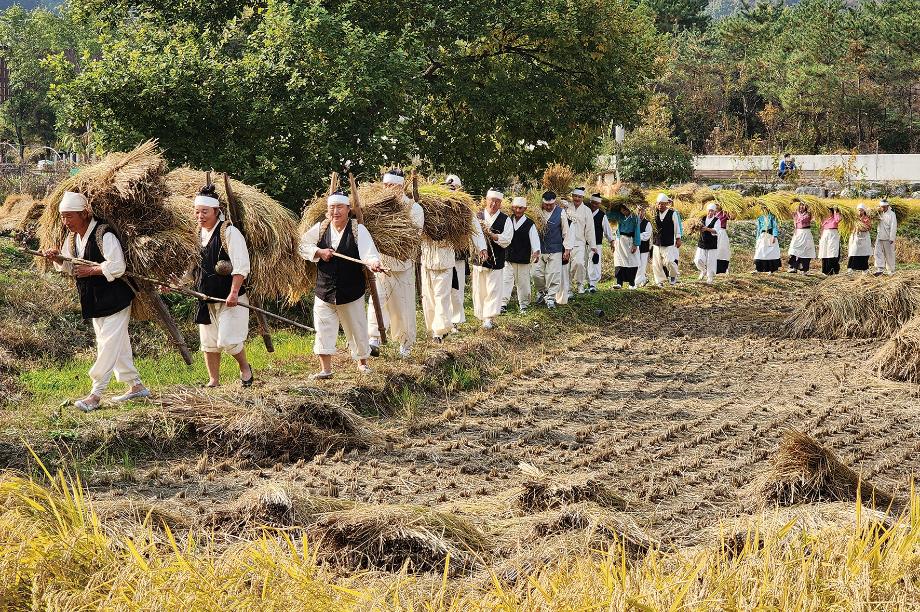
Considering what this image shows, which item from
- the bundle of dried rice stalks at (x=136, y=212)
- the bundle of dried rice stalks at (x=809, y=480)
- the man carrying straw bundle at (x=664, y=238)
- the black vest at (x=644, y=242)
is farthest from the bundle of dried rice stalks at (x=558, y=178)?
the bundle of dried rice stalks at (x=809, y=480)

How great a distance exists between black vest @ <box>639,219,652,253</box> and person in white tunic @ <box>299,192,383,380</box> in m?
9.38

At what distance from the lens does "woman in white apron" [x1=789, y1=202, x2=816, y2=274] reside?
22609 mm

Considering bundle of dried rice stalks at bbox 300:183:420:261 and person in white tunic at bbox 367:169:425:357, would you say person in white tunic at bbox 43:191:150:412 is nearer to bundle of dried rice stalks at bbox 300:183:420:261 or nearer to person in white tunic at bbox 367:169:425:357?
bundle of dried rice stalks at bbox 300:183:420:261

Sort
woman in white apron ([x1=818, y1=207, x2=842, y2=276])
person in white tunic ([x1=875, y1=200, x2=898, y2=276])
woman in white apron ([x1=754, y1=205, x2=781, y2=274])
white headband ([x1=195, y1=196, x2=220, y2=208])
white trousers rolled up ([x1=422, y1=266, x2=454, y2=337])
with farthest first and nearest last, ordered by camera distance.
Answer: woman in white apron ([x1=754, y1=205, x2=781, y2=274]) → woman in white apron ([x1=818, y1=207, x2=842, y2=276]) → person in white tunic ([x1=875, y1=200, x2=898, y2=276]) → white trousers rolled up ([x1=422, y1=266, x2=454, y2=337]) → white headband ([x1=195, y1=196, x2=220, y2=208])

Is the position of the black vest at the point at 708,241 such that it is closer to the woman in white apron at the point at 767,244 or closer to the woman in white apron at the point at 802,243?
the woman in white apron at the point at 767,244

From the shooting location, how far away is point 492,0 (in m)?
16.6

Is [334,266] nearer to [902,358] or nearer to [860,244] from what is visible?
[902,358]

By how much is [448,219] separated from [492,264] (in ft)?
5.22

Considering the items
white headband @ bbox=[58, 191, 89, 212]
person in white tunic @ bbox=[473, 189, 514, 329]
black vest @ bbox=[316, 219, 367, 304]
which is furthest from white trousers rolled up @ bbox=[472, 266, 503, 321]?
white headband @ bbox=[58, 191, 89, 212]

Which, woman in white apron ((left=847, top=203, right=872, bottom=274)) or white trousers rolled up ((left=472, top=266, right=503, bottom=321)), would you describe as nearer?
white trousers rolled up ((left=472, top=266, right=503, bottom=321))

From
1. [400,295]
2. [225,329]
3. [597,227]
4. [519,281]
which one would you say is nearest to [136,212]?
[225,329]

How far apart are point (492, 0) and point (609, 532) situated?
40.8 ft

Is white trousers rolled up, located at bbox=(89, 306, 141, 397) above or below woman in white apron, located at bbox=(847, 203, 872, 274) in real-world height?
above

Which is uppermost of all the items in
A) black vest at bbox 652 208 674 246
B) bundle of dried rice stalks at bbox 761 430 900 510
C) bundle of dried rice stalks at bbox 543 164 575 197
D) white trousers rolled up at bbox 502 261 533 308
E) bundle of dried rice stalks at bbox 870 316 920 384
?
bundle of dried rice stalks at bbox 543 164 575 197
